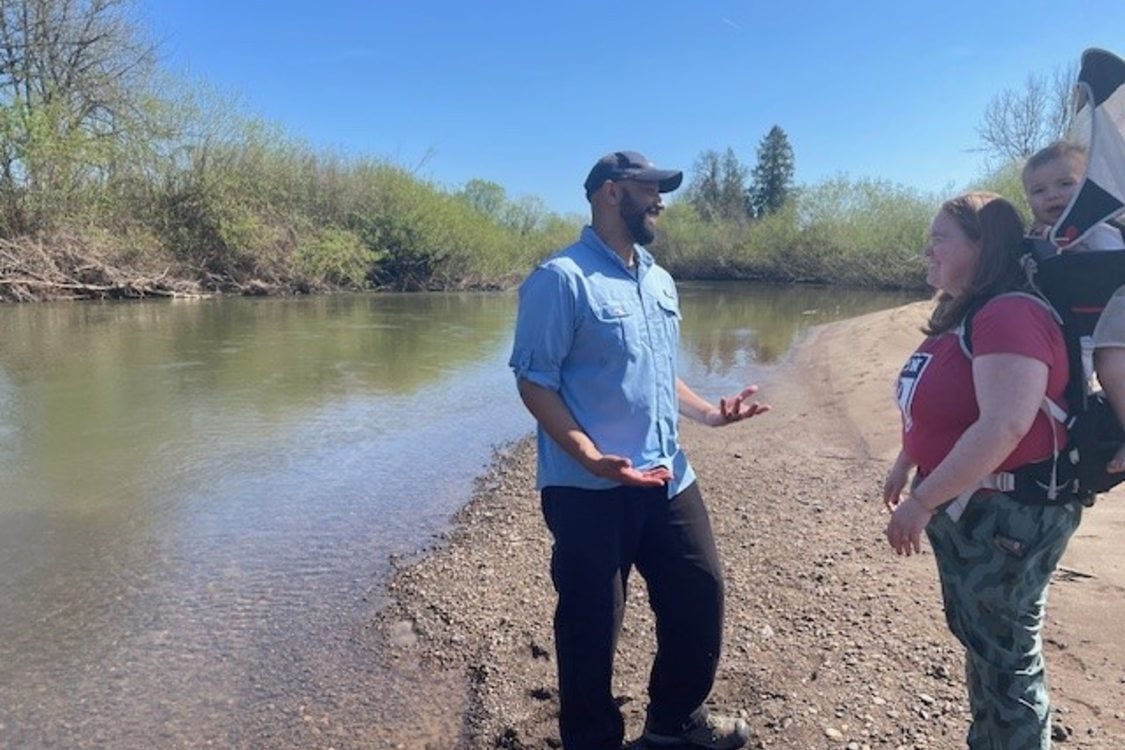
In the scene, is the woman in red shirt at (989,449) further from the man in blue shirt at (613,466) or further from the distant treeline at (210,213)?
the distant treeline at (210,213)

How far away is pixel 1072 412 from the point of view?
2.12m

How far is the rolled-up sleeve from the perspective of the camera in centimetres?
263

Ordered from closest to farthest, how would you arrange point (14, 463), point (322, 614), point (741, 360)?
1. point (322, 614)
2. point (14, 463)
3. point (741, 360)

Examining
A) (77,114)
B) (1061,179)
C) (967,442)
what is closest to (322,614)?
(967,442)

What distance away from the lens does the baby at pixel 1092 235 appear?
2.02 meters

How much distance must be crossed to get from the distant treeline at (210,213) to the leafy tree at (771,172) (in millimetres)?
21483

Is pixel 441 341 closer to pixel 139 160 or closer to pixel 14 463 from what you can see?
pixel 14 463

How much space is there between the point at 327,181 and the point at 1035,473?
45.2 m

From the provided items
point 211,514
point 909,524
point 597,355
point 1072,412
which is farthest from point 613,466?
point 211,514

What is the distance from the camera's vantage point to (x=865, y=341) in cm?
1909

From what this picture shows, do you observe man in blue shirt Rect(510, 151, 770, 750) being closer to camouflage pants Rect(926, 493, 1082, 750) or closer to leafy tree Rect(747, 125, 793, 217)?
camouflage pants Rect(926, 493, 1082, 750)

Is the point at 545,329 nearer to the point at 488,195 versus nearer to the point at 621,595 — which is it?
the point at 621,595

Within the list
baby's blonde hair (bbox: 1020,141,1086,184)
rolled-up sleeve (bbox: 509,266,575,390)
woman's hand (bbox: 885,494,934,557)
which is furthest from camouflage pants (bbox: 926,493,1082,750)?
rolled-up sleeve (bbox: 509,266,575,390)

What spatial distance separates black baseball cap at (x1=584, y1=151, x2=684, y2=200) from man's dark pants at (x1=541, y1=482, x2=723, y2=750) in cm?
109
